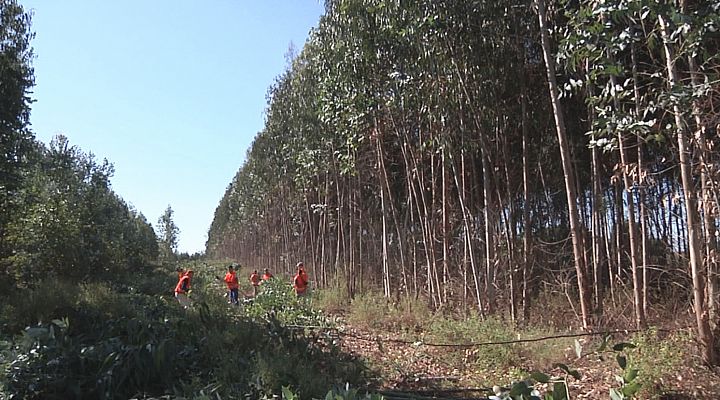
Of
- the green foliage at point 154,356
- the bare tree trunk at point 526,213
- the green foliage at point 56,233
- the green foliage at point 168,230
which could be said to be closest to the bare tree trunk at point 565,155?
the bare tree trunk at point 526,213

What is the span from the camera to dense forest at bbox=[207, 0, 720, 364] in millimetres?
5219

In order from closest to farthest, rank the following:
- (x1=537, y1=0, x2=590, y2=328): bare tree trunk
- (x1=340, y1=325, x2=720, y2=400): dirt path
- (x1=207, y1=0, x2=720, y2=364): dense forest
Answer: (x1=207, y1=0, x2=720, y2=364): dense forest
(x1=340, y1=325, x2=720, y2=400): dirt path
(x1=537, y1=0, x2=590, y2=328): bare tree trunk

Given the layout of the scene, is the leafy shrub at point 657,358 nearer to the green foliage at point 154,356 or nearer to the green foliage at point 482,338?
the green foliage at point 482,338

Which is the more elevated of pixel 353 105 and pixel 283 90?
pixel 283 90

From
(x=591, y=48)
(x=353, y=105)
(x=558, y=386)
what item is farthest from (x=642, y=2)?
(x=353, y=105)

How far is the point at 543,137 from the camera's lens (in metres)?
10.9

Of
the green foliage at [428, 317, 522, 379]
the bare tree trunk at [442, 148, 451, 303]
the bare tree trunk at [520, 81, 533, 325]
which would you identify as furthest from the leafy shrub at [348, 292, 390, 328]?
the bare tree trunk at [520, 81, 533, 325]

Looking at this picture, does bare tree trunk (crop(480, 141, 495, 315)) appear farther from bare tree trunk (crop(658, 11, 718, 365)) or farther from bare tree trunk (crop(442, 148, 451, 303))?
bare tree trunk (crop(658, 11, 718, 365))

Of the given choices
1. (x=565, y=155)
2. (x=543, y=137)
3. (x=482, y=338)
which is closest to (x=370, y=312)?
(x=482, y=338)

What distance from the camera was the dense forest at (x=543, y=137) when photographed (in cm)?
522

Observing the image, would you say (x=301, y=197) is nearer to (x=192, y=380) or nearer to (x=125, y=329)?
(x=125, y=329)

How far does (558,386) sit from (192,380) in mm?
5102

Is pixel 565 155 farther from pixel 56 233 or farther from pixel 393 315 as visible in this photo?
pixel 56 233

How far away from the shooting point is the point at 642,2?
3.96 meters
